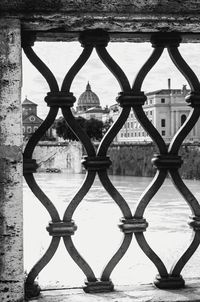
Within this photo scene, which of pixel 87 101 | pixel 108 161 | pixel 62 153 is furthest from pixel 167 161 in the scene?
pixel 87 101

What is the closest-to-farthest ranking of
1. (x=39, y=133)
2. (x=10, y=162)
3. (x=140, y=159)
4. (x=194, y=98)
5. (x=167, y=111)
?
1. (x=10, y=162)
2. (x=39, y=133)
3. (x=194, y=98)
4. (x=140, y=159)
5. (x=167, y=111)

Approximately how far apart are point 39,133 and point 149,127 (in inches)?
14.8

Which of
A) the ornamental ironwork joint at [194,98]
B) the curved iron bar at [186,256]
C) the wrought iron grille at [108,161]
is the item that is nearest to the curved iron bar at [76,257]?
the wrought iron grille at [108,161]

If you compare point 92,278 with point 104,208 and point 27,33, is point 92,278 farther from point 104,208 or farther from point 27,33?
point 104,208

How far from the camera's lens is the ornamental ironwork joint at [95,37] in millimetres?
1733

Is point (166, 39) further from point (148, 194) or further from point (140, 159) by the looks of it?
point (140, 159)

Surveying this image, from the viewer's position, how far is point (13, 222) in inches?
61.3

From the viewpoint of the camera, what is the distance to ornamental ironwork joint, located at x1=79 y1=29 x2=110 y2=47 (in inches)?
68.2

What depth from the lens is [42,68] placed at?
1.72m

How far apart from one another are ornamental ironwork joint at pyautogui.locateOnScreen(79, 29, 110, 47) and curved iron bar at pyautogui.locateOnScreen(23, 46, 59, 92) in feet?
0.53

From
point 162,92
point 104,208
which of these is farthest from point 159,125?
point 104,208

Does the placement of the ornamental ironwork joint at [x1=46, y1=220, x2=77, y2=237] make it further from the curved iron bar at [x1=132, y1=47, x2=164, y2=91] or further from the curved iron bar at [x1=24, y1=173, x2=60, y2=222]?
the curved iron bar at [x1=132, y1=47, x2=164, y2=91]

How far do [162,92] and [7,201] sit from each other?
77.8 meters

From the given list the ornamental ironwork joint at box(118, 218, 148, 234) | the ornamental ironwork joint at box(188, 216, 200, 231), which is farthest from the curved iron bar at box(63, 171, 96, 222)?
the ornamental ironwork joint at box(188, 216, 200, 231)
